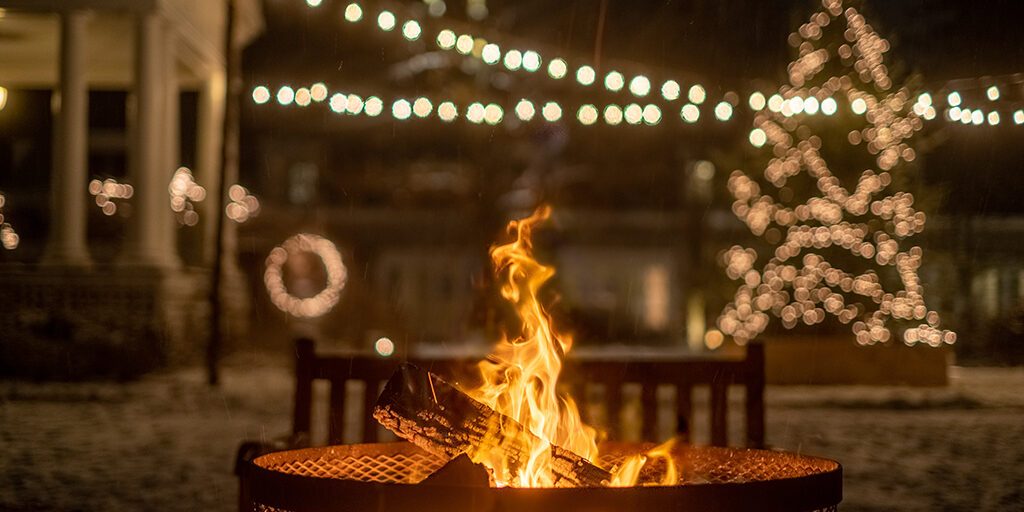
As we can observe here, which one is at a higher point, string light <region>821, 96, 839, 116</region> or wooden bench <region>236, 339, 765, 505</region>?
string light <region>821, 96, 839, 116</region>

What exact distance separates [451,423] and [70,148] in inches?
587

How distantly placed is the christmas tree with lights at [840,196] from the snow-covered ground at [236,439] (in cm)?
151

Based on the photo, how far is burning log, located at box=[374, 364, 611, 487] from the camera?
132 inches

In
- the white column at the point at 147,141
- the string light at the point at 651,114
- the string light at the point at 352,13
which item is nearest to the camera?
the white column at the point at 147,141

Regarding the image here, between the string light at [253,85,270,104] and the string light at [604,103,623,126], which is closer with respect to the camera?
the string light at [253,85,270,104]

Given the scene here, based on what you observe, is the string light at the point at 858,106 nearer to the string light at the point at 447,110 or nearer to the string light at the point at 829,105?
the string light at the point at 829,105

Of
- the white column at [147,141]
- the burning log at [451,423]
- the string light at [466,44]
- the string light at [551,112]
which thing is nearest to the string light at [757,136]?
the string light at [551,112]

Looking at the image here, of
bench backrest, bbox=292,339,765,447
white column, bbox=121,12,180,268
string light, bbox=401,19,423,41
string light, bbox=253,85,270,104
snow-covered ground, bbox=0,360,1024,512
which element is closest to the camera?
bench backrest, bbox=292,339,765,447

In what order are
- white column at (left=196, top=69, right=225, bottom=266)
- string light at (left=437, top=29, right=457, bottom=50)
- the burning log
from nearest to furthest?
the burning log
string light at (left=437, top=29, right=457, bottom=50)
white column at (left=196, top=69, right=225, bottom=266)

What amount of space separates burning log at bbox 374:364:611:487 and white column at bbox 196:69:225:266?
17307 millimetres

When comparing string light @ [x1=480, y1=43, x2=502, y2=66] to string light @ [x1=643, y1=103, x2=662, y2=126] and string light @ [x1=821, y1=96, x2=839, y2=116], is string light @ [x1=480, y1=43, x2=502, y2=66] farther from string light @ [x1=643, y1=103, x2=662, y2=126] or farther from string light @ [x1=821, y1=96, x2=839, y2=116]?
string light @ [x1=821, y1=96, x2=839, y2=116]

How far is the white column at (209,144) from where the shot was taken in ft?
65.6

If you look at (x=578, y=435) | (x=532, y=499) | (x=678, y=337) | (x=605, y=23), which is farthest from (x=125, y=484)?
(x=678, y=337)

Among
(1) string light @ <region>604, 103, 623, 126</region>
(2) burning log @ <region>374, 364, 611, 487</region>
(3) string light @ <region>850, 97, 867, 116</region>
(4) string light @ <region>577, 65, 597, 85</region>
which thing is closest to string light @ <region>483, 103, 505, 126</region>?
(1) string light @ <region>604, 103, 623, 126</region>
